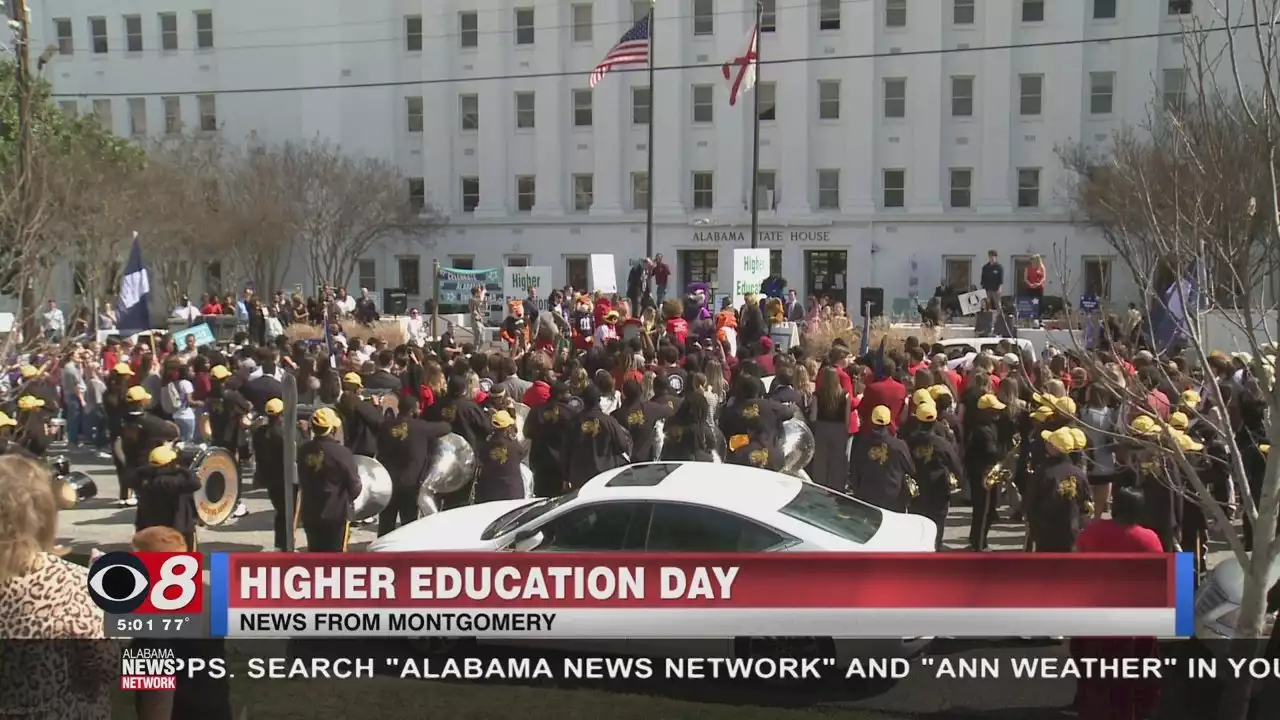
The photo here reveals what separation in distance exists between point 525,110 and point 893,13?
14366 millimetres

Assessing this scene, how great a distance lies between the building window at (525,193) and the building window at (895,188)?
13.6m

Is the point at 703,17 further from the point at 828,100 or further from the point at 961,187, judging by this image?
the point at 961,187

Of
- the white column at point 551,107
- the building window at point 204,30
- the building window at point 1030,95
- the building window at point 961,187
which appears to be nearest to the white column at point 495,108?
the white column at point 551,107

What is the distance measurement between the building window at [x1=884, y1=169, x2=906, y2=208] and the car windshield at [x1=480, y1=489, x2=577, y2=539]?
35.3m

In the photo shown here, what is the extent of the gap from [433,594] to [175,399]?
8413 millimetres

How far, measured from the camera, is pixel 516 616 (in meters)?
6.28

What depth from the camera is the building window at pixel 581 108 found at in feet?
143

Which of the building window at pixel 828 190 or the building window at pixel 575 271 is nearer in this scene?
the building window at pixel 828 190

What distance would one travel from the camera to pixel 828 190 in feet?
137

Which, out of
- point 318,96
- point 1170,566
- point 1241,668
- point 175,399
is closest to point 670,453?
point 1170,566

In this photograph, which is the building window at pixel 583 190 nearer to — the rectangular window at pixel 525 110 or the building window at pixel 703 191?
the rectangular window at pixel 525 110

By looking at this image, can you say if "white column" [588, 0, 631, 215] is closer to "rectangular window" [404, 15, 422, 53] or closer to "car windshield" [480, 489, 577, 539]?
"rectangular window" [404, 15, 422, 53]

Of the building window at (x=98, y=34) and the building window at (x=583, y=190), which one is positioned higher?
the building window at (x=98, y=34)

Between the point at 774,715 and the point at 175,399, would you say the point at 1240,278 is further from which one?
the point at 175,399
